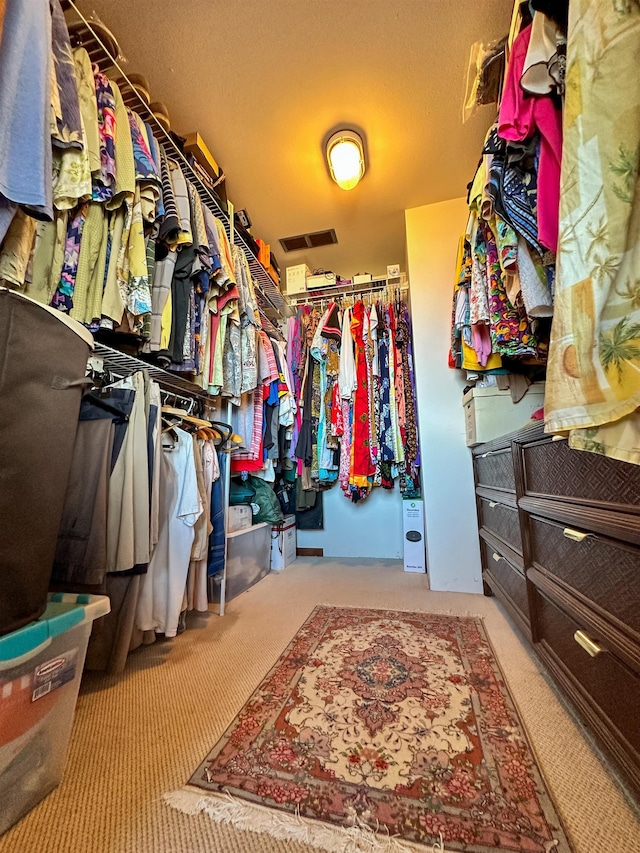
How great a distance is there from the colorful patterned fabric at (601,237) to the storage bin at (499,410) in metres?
1.15

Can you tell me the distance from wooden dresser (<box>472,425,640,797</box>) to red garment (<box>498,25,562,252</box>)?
20.8 inches

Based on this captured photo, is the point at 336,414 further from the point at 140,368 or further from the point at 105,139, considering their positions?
the point at 105,139

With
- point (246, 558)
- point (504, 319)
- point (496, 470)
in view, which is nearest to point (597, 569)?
point (496, 470)

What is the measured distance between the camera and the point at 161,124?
1.41m

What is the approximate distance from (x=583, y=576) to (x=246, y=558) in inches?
64.4

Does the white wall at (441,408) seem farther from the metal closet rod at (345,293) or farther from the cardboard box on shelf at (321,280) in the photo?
the cardboard box on shelf at (321,280)

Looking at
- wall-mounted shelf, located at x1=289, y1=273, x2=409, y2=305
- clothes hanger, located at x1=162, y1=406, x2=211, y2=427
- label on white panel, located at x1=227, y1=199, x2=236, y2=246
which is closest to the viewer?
clothes hanger, located at x1=162, y1=406, x2=211, y2=427

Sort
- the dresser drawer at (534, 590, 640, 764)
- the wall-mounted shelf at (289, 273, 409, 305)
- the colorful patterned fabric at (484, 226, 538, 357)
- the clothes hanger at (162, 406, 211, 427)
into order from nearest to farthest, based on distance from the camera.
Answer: the dresser drawer at (534, 590, 640, 764), the colorful patterned fabric at (484, 226, 538, 357), the clothes hanger at (162, 406, 211, 427), the wall-mounted shelf at (289, 273, 409, 305)

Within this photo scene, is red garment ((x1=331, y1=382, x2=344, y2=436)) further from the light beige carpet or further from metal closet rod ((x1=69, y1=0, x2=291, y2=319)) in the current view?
the light beige carpet

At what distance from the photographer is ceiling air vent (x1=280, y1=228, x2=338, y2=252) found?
249cm

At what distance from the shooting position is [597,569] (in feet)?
2.32

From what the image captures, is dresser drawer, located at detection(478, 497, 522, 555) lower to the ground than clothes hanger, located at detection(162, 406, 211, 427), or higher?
lower

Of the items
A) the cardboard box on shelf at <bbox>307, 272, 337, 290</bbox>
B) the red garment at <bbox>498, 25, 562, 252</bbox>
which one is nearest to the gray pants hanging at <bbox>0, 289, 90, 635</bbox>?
the red garment at <bbox>498, 25, 562, 252</bbox>

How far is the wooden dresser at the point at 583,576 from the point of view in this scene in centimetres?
61
